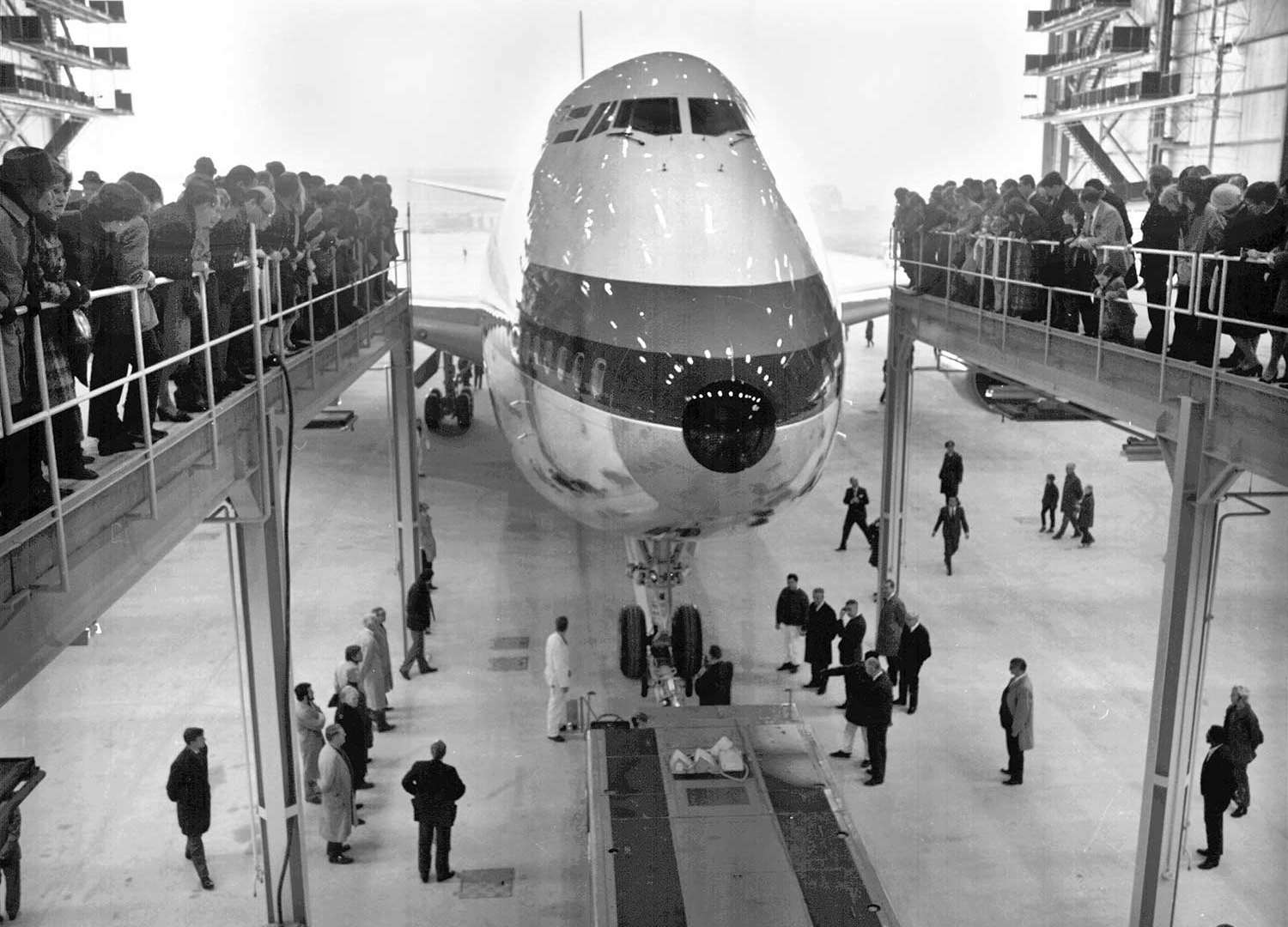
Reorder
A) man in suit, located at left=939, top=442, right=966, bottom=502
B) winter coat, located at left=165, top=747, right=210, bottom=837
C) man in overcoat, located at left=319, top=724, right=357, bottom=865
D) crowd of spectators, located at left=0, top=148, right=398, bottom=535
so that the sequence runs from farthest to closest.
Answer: man in suit, located at left=939, top=442, right=966, bottom=502 → man in overcoat, located at left=319, top=724, right=357, bottom=865 → winter coat, located at left=165, top=747, right=210, bottom=837 → crowd of spectators, located at left=0, top=148, right=398, bottom=535

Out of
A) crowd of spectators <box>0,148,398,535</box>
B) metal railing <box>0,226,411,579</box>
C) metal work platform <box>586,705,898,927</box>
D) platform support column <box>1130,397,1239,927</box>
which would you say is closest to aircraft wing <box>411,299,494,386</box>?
metal railing <box>0,226,411,579</box>

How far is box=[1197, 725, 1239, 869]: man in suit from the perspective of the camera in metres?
10.7

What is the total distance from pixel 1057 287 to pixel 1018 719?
14.6 feet

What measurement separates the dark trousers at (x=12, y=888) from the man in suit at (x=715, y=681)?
6.86 metres

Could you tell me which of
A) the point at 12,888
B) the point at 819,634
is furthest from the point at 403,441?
the point at 12,888

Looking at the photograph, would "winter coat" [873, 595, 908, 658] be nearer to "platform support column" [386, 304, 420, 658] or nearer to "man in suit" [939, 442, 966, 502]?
"man in suit" [939, 442, 966, 502]

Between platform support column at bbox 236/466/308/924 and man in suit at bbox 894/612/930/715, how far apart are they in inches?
289

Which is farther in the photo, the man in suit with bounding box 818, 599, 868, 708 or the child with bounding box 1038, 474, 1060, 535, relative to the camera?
the child with bounding box 1038, 474, 1060, 535

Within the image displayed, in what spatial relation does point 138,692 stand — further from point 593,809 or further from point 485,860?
point 593,809

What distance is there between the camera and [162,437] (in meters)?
7.01

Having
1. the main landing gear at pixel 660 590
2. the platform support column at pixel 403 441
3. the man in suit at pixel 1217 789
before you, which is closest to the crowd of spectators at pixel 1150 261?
the man in suit at pixel 1217 789

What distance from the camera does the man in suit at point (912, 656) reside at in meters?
13.9

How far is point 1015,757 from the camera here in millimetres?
12328

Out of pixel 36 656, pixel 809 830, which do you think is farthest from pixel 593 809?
pixel 36 656
